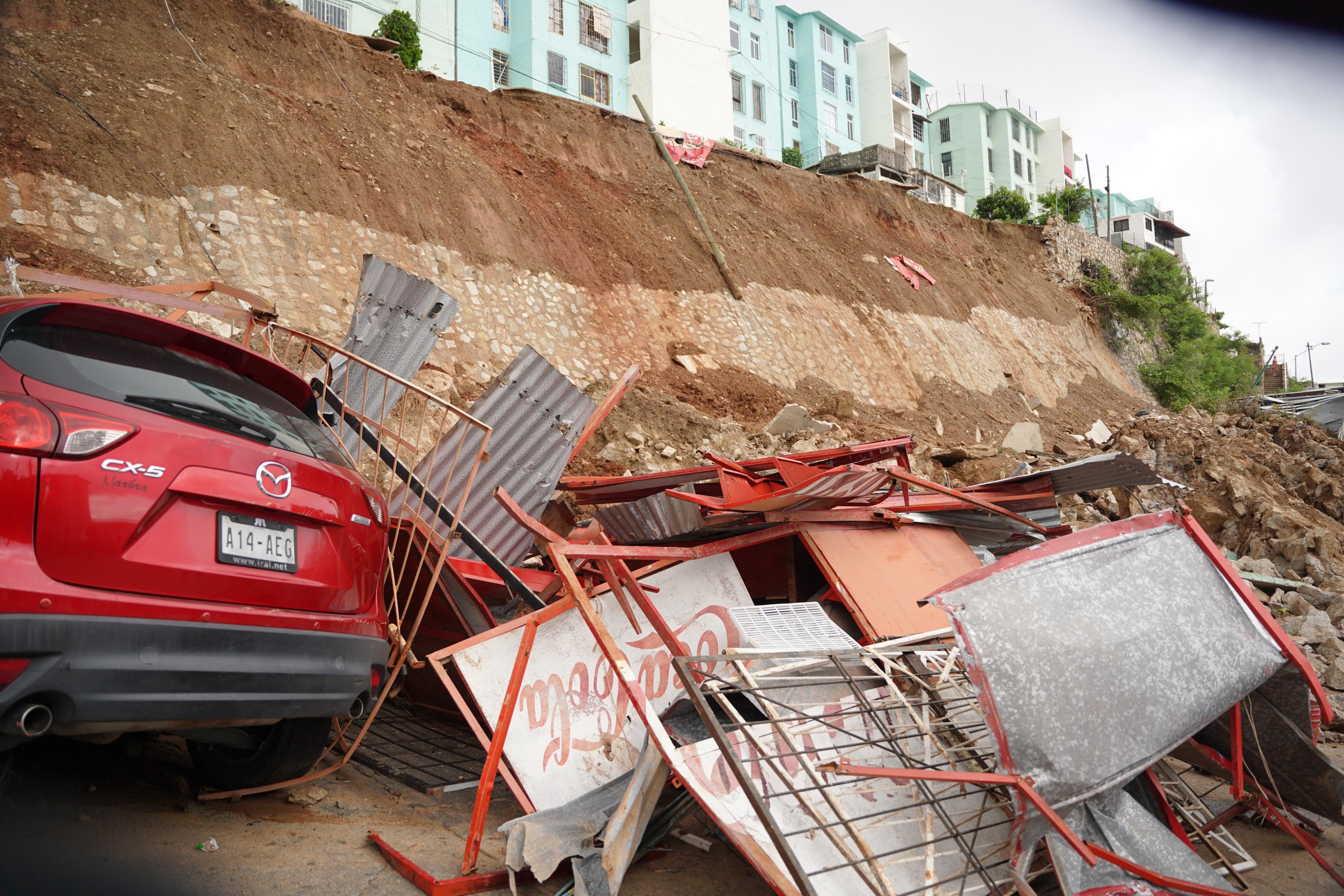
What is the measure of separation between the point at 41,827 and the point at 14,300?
181 cm

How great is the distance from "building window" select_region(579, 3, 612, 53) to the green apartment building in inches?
1100

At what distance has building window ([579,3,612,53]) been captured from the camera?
1092 inches

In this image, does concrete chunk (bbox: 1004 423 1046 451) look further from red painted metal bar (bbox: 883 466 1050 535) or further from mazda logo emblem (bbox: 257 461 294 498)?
mazda logo emblem (bbox: 257 461 294 498)

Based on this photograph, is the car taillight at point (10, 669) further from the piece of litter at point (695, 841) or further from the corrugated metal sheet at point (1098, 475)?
the corrugated metal sheet at point (1098, 475)

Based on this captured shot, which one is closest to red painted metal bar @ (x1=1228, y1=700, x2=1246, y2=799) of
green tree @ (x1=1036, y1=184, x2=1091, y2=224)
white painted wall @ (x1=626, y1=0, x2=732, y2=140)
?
white painted wall @ (x1=626, y1=0, x2=732, y2=140)

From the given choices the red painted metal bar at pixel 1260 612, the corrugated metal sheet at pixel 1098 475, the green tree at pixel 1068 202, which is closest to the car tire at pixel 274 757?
the red painted metal bar at pixel 1260 612

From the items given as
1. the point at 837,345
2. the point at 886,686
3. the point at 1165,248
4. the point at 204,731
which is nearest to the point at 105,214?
the point at 204,731

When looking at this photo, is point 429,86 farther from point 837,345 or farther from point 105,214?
point 837,345

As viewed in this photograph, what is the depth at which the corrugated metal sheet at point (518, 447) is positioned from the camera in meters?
5.91

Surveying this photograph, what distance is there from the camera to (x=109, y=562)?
244 centimetres

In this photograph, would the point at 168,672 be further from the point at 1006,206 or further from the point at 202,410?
the point at 1006,206

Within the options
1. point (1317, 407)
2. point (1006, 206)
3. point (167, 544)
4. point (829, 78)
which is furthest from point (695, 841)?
point (829, 78)

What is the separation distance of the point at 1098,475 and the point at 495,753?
402 cm

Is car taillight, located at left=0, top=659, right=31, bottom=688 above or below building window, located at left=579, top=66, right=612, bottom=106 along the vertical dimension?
below
